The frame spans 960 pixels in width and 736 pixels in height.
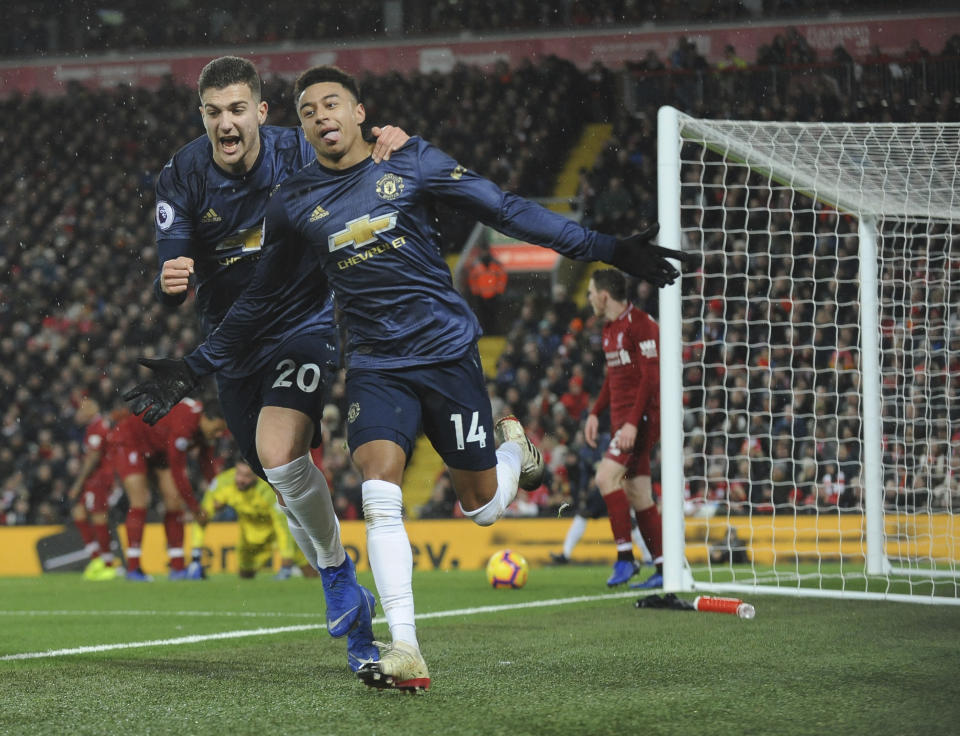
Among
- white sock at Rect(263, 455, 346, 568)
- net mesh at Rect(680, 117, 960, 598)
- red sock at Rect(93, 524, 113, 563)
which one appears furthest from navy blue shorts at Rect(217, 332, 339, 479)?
red sock at Rect(93, 524, 113, 563)

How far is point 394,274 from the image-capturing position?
4.25 metres

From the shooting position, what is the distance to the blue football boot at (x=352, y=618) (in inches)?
176

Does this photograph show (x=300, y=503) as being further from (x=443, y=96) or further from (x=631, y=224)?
(x=443, y=96)

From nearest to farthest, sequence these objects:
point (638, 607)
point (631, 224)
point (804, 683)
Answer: point (804, 683)
point (638, 607)
point (631, 224)

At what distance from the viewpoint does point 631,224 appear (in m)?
18.0

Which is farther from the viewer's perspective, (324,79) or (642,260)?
(324,79)

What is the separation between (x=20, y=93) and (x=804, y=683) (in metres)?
23.5

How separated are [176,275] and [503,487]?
142 cm

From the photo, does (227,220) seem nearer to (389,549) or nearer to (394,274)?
(394,274)

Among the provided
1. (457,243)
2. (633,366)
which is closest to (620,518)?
(633,366)

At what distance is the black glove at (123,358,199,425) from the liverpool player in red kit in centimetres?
745

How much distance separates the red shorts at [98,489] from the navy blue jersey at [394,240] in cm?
957

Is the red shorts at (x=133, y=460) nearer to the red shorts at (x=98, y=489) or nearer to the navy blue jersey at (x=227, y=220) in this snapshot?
the red shorts at (x=98, y=489)

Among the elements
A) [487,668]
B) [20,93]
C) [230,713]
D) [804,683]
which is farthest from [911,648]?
[20,93]
